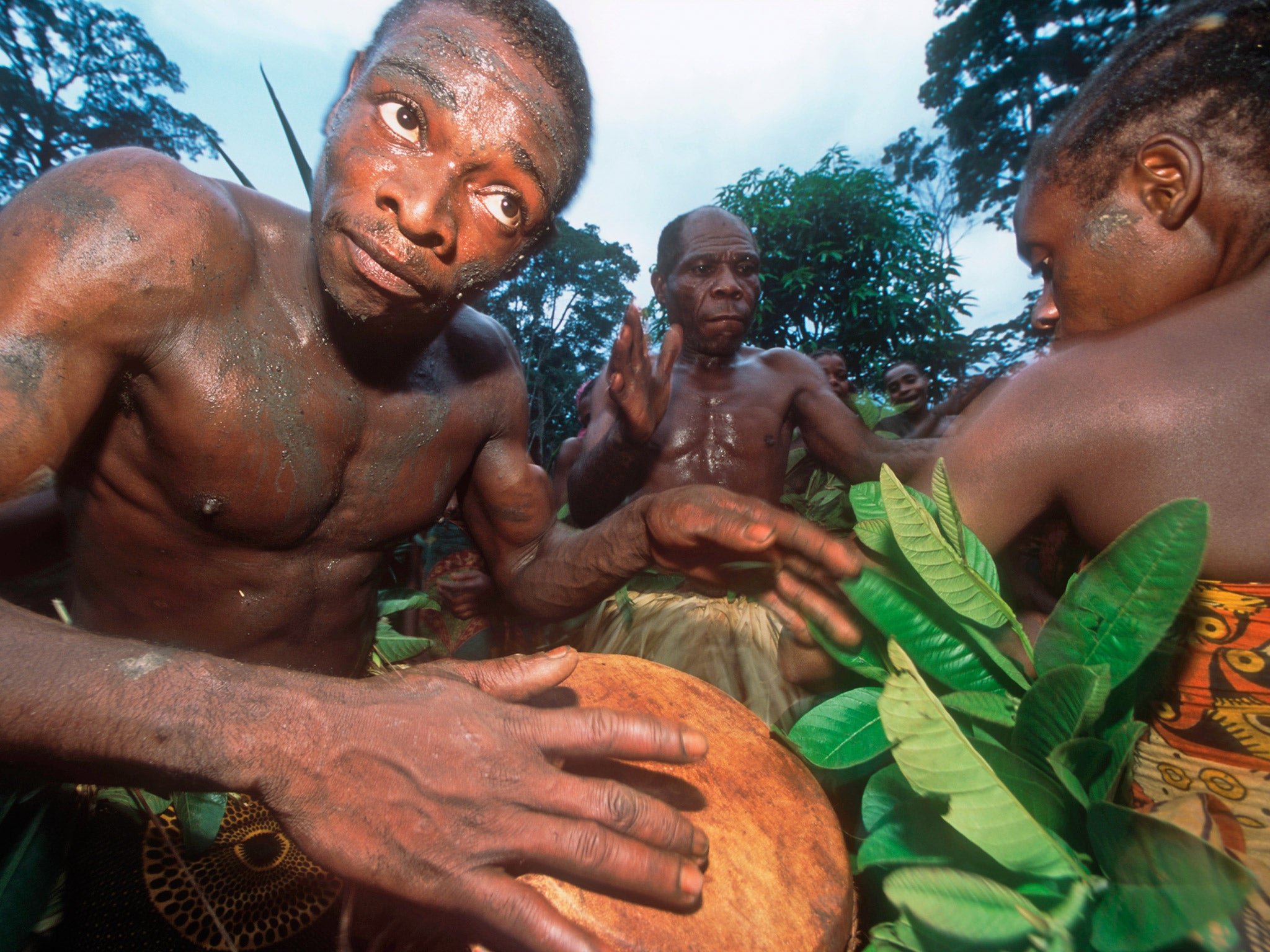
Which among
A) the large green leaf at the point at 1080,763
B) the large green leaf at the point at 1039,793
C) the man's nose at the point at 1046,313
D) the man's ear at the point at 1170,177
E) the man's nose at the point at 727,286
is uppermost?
the man's ear at the point at 1170,177

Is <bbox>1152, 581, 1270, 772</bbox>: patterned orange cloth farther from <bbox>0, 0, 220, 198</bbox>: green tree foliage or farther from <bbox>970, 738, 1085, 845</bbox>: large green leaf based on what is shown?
<bbox>0, 0, 220, 198</bbox>: green tree foliage

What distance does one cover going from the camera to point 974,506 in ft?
4.04

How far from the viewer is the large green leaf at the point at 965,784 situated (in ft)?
2.06

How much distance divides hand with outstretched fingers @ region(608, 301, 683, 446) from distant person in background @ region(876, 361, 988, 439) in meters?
3.08

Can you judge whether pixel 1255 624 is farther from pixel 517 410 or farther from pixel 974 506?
pixel 517 410

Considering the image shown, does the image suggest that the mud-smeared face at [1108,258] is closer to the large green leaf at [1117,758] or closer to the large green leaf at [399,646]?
the large green leaf at [1117,758]

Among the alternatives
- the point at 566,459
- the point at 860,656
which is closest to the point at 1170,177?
the point at 860,656

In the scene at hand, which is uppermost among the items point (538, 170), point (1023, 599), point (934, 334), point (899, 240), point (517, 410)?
point (899, 240)


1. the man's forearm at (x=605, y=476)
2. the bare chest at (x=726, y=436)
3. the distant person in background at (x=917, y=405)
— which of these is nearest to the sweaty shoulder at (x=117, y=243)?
the man's forearm at (x=605, y=476)

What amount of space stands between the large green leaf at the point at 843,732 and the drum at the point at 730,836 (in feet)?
0.44

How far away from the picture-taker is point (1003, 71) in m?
11.6

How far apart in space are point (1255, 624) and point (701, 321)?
11.4 feet

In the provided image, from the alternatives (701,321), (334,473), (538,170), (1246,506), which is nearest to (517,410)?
(334,473)

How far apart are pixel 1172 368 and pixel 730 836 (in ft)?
3.61
